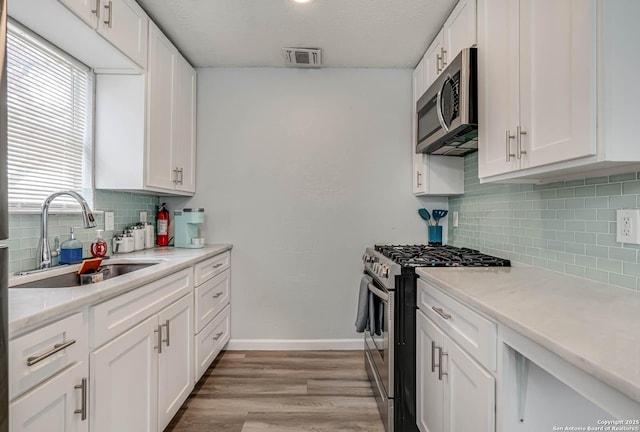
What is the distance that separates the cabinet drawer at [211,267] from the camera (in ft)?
7.24

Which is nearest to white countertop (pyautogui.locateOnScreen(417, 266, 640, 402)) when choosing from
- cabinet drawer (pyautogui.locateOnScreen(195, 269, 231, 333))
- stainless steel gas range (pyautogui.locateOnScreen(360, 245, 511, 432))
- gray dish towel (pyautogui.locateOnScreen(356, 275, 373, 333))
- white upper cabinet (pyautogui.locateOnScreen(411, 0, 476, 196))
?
stainless steel gas range (pyautogui.locateOnScreen(360, 245, 511, 432))

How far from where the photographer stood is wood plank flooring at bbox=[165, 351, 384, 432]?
1920 millimetres

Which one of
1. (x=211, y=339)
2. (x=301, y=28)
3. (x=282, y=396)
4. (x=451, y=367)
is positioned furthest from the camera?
(x=211, y=339)

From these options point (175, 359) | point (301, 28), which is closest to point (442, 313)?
point (175, 359)

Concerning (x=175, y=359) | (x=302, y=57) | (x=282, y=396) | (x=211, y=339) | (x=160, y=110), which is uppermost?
(x=302, y=57)

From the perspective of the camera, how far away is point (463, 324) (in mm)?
1280

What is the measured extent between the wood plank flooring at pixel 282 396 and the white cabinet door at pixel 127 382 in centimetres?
49

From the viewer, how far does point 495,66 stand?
1.58 meters

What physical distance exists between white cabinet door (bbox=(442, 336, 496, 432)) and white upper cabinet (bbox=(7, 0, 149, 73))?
2179 millimetres

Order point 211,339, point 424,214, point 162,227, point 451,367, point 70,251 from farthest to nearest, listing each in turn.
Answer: point 424,214 → point 162,227 → point 211,339 → point 70,251 → point 451,367

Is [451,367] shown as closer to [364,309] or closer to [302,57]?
[364,309]

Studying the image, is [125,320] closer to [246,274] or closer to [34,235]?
[34,235]

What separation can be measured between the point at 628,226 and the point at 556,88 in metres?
0.56

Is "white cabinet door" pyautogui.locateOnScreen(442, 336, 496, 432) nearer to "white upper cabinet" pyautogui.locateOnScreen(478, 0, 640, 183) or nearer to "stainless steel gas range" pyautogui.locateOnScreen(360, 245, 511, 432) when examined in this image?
"stainless steel gas range" pyautogui.locateOnScreen(360, 245, 511, 432)
